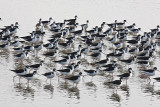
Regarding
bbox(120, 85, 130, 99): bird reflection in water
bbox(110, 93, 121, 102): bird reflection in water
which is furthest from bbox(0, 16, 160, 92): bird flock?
bbox(110, 93, 121, 102): bird reflection in water

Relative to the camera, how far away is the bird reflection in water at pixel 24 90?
2395cm

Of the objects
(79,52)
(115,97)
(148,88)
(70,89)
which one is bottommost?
(115,97)

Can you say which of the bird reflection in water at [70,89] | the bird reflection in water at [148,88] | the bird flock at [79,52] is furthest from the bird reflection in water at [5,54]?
the bird reflection in water at [148,88]

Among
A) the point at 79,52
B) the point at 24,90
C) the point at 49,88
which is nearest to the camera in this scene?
the point at 24,90

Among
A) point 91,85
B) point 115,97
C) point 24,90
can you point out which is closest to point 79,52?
point 91,85

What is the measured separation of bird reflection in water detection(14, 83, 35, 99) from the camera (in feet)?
78.6

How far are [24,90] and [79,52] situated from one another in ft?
27.6

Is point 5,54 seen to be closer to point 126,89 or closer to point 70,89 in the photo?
point 70,89

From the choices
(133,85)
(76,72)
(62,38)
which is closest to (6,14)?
(62,38)

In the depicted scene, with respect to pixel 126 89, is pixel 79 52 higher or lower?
higher

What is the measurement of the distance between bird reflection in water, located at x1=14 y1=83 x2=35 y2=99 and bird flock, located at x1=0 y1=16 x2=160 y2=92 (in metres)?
0.65

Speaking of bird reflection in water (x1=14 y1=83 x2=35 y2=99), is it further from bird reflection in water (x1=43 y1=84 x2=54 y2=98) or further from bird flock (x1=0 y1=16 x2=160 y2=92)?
bird reflection in water (x1=43 y1=84 x2=54 y2=98)

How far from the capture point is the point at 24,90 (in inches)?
971

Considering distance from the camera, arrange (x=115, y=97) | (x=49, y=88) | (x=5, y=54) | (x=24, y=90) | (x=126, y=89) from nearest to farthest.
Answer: (x=24, y=90) < (x=115, y=97) < (x=49, y=88) < (x=126, y=89) < (x=5, y=54)
